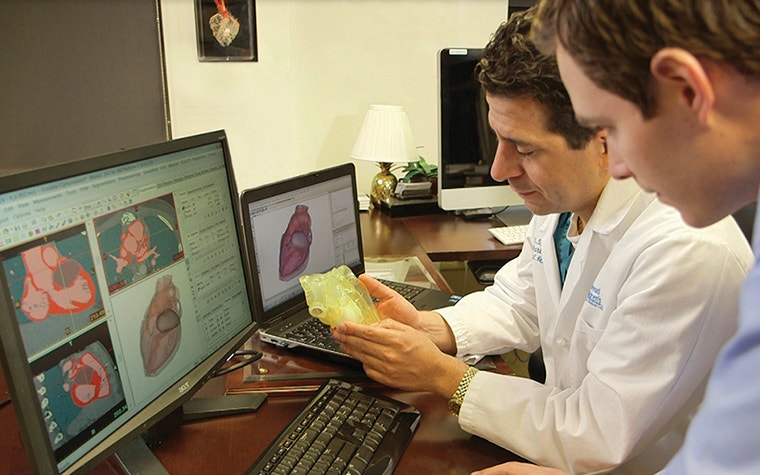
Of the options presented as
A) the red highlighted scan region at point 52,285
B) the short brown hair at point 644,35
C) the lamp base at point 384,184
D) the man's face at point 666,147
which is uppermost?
the short brown hair at point 644,35

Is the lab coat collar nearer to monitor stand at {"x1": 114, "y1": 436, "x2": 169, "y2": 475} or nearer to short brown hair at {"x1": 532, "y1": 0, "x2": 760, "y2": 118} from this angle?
short brown hair at {"x1": 532, "y1": 0, "x2": 760, "y2": 118}

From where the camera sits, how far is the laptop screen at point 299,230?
1.19 m

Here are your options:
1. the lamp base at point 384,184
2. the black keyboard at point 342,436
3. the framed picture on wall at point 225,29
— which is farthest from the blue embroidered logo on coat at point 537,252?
the framed picture on wall at point 225,29

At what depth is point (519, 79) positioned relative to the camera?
103cm

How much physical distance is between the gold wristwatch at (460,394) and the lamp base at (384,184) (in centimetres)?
139

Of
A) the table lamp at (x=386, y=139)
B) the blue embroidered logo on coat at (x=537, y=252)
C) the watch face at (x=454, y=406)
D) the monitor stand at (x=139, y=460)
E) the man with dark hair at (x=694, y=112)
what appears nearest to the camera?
the man with dark hair at (x=694, y=112)

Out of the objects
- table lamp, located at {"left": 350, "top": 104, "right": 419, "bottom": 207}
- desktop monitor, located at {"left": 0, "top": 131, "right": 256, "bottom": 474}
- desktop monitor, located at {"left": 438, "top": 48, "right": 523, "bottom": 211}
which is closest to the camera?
desktop monitor, located at {"left": 0, "top": 131, "right": 256, "bottom": 474}

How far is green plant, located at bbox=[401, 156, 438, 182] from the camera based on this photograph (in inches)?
94.3

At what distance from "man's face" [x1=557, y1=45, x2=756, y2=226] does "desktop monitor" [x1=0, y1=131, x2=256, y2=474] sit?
0.54m

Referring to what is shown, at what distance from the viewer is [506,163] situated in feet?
3.77

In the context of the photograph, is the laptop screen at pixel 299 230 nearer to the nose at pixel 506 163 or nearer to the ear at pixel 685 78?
the nose at pixel 506 163

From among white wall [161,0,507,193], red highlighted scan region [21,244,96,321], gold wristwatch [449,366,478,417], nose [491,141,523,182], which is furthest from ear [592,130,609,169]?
white wall [161,0,507,193]

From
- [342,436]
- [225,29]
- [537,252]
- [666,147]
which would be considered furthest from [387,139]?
[666,147]

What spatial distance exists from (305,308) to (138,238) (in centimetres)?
58
